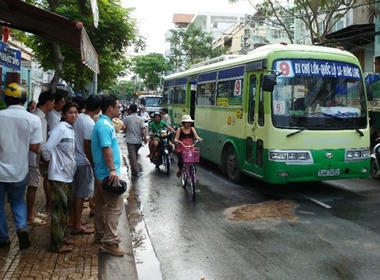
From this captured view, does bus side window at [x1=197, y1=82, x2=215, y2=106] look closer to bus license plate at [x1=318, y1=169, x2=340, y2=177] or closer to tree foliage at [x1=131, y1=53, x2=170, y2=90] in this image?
bus license plate at [x1=318, y1=169, x2=340, y2=177]

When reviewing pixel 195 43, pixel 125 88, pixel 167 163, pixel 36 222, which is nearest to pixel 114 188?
pixel 36 222

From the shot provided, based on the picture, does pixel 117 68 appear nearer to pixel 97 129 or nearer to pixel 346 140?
pixel 346 140

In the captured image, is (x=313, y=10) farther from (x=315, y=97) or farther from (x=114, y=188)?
(x=114, y=188)

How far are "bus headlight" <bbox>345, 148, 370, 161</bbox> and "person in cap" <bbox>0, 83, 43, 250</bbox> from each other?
5658 mm

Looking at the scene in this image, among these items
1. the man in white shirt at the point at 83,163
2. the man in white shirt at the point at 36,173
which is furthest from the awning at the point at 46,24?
the man in white shirt at the point at 36,173

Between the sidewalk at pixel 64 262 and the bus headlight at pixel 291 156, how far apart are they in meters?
3.39

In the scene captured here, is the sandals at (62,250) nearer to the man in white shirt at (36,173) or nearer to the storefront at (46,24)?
the man in white shirt at (36,173)

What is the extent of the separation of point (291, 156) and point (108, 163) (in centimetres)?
415

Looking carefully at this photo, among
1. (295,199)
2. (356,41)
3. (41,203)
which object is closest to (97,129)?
(41,203)

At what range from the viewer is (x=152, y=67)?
176 feet

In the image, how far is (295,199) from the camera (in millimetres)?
7902

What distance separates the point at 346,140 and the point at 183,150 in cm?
310

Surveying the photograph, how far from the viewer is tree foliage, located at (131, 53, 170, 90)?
2095 inches

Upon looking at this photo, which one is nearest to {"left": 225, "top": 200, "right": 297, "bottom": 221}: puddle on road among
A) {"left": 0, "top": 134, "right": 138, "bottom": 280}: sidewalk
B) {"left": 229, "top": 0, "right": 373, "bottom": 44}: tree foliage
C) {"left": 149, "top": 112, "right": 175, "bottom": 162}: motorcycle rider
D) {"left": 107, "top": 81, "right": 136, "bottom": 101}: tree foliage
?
{"left": 0, "top": 134, "right": 138, "bottom": 280}: sidewalk
